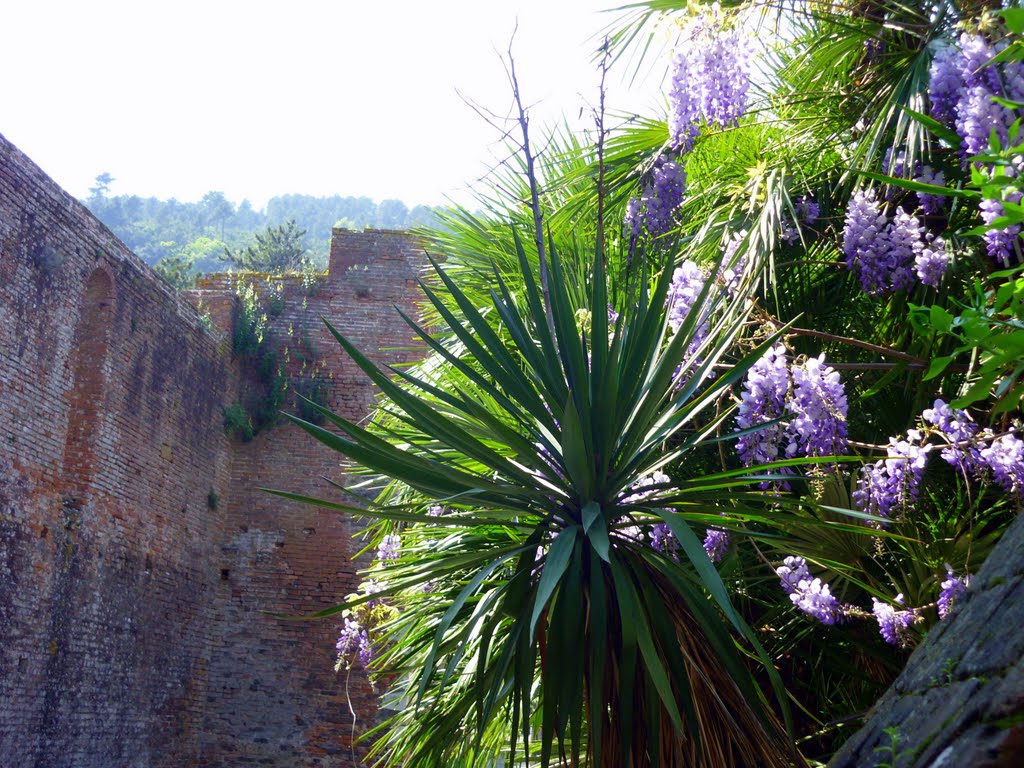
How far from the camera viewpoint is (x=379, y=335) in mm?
11102

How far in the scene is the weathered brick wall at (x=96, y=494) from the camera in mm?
6789

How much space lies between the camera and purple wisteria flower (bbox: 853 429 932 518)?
287 cm

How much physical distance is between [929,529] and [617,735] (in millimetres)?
1378

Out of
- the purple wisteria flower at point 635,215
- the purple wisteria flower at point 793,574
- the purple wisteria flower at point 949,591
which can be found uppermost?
the purple wisteria flower at point 635,215

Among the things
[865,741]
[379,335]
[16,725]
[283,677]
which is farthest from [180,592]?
[865,741]

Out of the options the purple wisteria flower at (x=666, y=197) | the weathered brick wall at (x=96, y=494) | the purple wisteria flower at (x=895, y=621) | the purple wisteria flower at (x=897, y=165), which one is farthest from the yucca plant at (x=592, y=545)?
the weathered brick wall at (x=96, y=494)

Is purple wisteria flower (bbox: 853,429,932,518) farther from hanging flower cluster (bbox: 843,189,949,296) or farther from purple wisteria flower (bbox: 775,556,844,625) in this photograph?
hanging flower cluster (bbox: 843,189,949,296)

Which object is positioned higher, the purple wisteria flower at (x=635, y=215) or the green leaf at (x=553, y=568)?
the purple wisteria flower at (x=635, y=215)

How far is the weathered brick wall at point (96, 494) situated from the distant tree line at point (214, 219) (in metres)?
26.2

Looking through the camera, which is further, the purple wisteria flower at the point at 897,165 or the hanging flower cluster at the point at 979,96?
the purple wisteria flower at the point at 897,165

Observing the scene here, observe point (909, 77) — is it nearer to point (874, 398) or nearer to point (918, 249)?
point (918, 249)

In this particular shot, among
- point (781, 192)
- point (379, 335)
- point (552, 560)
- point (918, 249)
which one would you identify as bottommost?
point (552, 560)

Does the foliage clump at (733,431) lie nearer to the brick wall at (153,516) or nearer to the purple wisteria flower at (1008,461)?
the purple wisteria flower at (1008,461)

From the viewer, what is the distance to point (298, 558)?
10.2 m
